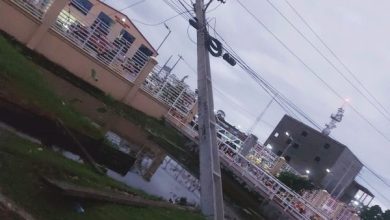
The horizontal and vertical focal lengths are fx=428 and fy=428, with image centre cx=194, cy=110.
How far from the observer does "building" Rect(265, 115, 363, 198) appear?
52562mm

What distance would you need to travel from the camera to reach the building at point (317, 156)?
52.6m

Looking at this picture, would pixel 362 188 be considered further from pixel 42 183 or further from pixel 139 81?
pixel 42 183

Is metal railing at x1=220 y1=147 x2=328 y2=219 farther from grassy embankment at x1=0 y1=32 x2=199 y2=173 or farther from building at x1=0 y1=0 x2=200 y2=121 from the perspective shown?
building at x1=0 y1=0 x2=200 y2=121

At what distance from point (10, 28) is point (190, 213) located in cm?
1030

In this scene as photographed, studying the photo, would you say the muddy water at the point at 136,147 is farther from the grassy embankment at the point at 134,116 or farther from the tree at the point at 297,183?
Result: the tree at the point at 297,183

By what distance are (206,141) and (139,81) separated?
8130 millimetres

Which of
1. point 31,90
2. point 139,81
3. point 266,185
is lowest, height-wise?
point 31,90

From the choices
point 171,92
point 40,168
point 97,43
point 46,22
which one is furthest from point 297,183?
point 40,168

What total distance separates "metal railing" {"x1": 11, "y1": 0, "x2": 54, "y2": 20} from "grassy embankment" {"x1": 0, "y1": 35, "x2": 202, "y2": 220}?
464 cm

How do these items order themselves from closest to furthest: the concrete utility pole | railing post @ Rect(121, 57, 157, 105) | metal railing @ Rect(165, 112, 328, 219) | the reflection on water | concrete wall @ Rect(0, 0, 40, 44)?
the reflection on water < the concrete utility pole < concrete wall @ Rect(0, 0, 40, 44) < metal railing @ Rect(165, 112, 328, 219) < railing post @ Rect(121, 57, 157, 105)

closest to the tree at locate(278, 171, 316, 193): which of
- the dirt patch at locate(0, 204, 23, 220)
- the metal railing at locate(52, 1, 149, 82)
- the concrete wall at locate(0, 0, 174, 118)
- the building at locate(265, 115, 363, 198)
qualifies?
the concrete wall at locate(0, 0, 174, 118)

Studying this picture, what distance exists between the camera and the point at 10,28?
16.4 metres

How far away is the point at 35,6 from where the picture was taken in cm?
1723

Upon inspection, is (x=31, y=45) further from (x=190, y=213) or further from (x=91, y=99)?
(x=190, y=213)
